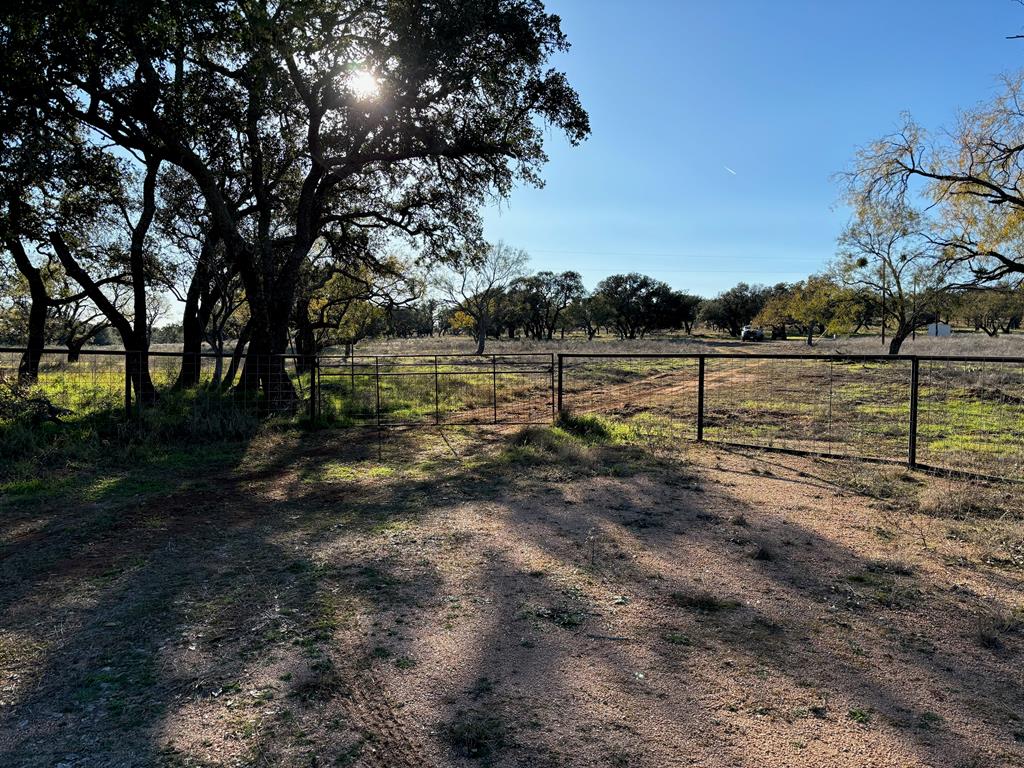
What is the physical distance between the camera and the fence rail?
9445 mm

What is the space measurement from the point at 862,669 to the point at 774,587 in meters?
1.10

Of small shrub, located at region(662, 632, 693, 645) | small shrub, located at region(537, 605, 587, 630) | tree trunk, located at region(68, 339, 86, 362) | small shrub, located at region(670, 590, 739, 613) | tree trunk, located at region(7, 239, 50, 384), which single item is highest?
tree trunk, located at region(7, 239, 50, 384)

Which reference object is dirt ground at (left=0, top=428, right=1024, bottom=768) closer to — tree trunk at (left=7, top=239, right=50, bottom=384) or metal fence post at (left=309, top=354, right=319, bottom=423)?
metal fence post at (left=309, top=354, right=319, bottom=423)

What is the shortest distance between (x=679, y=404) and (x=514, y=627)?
1252cm

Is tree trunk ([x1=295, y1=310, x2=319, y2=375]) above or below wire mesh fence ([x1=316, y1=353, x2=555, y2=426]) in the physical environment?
above

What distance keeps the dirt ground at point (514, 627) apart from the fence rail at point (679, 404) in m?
2.84

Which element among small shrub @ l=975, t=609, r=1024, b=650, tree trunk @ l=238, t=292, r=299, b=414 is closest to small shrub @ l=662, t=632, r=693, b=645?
small shrub @ l=975, t=609, r=1024, b=650

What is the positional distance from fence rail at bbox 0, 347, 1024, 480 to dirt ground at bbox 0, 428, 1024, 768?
9.31 ft

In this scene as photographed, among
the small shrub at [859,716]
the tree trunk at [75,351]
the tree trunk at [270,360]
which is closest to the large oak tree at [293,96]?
the tree trunk at [270,360]

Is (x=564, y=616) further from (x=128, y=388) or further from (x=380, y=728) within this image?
(x=128, y=388)

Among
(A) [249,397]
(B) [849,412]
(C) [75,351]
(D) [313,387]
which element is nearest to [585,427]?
(D) [313,387]

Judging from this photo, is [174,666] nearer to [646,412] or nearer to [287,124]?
[646,412]

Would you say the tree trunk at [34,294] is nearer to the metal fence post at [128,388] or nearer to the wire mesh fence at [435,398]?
the metal fence post at [128,388]

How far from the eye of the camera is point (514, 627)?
3.67 m
